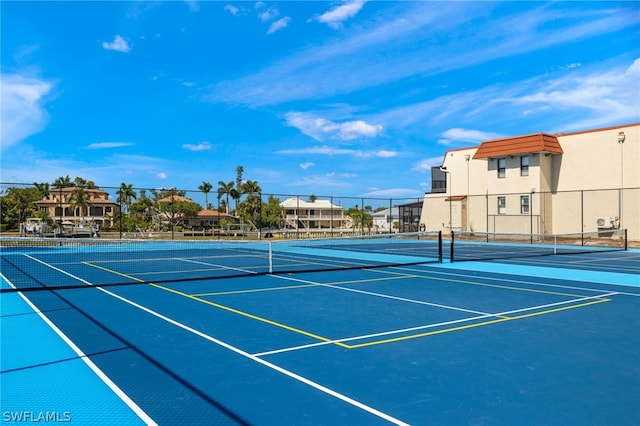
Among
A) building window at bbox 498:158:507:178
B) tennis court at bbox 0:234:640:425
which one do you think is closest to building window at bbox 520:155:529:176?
building window at bbox 498:158:507:178

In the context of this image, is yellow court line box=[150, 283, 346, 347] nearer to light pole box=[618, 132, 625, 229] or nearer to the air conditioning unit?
the air conditioning unit

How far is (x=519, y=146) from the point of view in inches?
1310

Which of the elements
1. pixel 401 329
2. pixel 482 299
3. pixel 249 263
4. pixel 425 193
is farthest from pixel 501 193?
pixel 401 329

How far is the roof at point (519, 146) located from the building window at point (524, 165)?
2.55 feet

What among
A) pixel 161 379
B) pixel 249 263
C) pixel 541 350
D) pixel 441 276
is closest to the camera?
pixel 161 379

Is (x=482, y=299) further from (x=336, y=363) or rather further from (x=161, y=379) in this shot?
(x=161, y=379)

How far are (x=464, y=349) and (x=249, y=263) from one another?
13.0 metres

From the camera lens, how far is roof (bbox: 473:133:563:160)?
31906 mm

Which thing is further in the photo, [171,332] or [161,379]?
[171,332]

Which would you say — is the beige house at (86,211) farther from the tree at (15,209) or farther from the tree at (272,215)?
the tree at (272,215)

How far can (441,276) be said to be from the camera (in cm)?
1445

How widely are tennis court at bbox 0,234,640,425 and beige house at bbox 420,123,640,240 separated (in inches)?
770

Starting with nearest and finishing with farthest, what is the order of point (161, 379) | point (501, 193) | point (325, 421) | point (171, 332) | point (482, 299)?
point (325, 421), point (161, 379), point (171, 332), point (482, 299), point (501, 193)

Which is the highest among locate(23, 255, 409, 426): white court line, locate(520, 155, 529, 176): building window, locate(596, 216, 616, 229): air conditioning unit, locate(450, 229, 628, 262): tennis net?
locate(520, 155, 529, 176): building window
